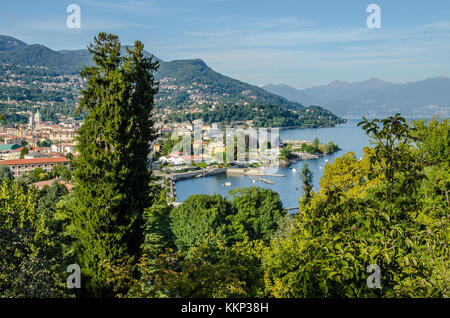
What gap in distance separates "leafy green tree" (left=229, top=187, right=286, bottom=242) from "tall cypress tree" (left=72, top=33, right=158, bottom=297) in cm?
531

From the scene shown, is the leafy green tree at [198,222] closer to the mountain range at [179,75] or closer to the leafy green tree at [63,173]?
the leafy green tree at [63,173]

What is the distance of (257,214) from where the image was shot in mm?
9953

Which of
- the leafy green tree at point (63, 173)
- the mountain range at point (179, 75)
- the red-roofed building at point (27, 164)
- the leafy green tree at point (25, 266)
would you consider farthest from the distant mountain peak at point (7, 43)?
the leafy green tree at point (25, 266)

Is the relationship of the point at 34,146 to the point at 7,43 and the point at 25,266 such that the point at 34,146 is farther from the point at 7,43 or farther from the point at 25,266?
the point at 7,43

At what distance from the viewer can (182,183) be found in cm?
2822

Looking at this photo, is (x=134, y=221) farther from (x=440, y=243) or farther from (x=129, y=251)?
(x=440, y=243)

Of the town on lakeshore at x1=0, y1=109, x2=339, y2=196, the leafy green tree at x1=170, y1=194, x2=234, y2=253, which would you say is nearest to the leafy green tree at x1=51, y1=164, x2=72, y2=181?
the town on lakeshore at x1=0, y1=109, x2=339, y2=196

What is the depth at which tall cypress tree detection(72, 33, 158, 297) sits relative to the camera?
4070mm

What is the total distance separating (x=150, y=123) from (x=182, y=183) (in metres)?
23.7

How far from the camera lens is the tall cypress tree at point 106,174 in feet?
13.4

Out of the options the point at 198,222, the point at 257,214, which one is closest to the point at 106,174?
the point at 198,222

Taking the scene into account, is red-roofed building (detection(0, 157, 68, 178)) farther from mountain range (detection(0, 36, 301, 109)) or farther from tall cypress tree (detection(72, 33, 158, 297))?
mountain range (detection(0, 36, 301, 109))

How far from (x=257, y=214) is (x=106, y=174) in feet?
20.6
